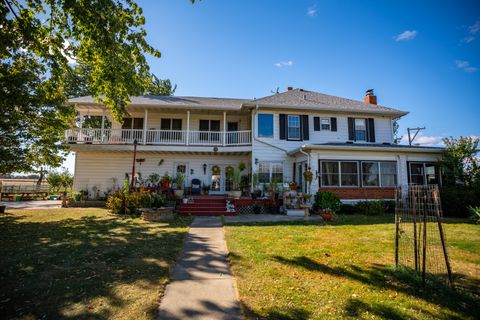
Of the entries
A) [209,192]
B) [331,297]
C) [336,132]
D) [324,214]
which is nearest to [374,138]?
[336,132]

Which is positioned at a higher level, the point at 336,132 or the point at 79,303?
the point at 336,132

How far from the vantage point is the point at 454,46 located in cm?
1192

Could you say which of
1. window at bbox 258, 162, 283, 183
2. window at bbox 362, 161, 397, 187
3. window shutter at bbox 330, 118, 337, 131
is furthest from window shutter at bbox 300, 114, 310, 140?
window at bbox 362, 161, 397, 187

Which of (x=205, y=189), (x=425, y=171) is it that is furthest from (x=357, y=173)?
(x=205, y=189)

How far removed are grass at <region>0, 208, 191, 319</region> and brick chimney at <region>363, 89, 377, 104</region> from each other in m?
17.7

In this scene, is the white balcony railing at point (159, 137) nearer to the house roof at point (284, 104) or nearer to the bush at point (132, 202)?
the house roof at point (284, 104)

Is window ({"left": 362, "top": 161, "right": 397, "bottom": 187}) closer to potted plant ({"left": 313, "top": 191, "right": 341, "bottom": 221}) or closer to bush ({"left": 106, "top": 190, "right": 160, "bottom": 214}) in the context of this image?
potted plant ({"left": 313, "top": 191, "right": 341, "bottom": 221})

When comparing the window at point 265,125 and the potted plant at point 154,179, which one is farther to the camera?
the window at point 265,125

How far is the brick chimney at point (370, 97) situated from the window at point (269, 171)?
31.9ft

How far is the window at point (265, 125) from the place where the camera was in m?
15.2

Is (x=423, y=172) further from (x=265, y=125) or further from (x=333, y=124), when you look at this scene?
(x=265, y=125)

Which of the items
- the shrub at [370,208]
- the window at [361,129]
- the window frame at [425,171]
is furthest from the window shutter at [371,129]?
the shrub at [370,208]

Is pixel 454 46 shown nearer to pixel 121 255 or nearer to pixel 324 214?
pixel 324 214

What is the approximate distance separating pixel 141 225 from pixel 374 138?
15788 mm
